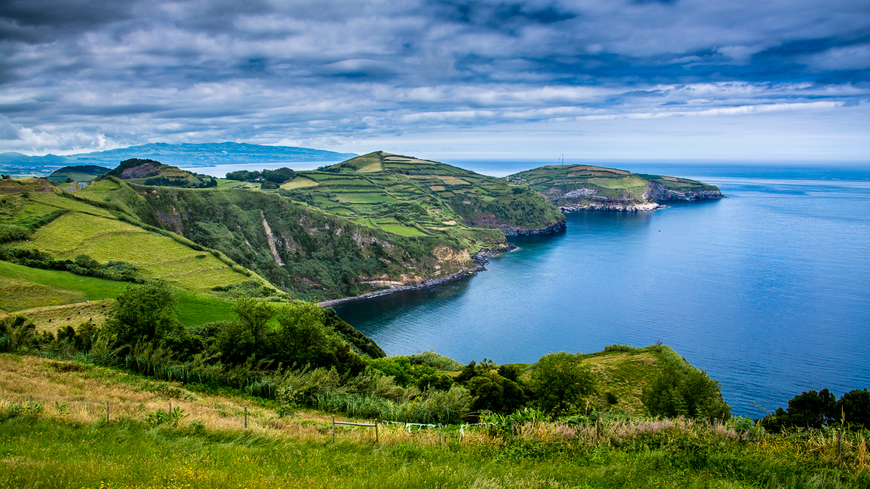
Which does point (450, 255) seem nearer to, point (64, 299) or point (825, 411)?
point (64, 299)

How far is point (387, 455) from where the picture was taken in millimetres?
13000

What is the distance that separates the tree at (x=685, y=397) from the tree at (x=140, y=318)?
35.4 metres

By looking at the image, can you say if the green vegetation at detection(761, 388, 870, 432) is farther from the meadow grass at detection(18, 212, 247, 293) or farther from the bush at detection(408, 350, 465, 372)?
the meadow grass at detection(18, 212, 247, 293)

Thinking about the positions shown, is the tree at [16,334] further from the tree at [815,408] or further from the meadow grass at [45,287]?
the tree at [815,408]

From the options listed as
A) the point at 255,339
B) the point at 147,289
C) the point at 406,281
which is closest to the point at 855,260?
the point at 406,281

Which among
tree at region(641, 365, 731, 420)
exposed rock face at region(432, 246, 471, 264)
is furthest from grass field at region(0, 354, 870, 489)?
exposed rock face at region(432, 246, 471, 264)

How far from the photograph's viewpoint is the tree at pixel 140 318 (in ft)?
106

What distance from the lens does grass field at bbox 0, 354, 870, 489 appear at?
1043 cm

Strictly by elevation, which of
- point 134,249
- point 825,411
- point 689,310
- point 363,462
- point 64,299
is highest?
point 363,462

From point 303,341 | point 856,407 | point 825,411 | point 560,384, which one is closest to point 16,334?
point 303,341

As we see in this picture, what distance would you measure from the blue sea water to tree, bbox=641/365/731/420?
13021mm

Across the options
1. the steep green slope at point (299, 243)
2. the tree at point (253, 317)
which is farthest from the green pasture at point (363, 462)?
the steep green slope at point (299, 243)

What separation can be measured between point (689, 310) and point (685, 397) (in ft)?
213

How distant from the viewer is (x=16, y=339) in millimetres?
29703
